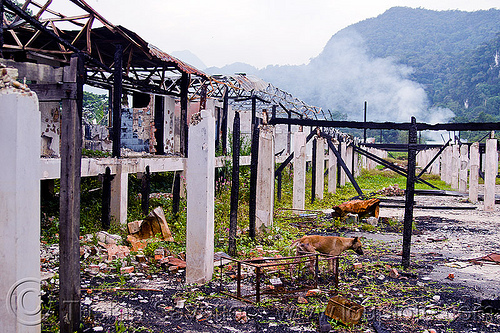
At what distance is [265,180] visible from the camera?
32.3 feet

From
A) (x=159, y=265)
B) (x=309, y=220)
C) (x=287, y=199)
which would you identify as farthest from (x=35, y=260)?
(x=287, y=199)

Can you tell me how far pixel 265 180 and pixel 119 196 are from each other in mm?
3397

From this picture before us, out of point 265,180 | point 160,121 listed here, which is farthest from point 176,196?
point 160,121

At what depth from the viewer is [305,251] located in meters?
6.54

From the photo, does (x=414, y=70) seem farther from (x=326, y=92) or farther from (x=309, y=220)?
(x=309, y=220)

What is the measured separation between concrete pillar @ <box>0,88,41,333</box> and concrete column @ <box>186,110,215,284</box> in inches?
104

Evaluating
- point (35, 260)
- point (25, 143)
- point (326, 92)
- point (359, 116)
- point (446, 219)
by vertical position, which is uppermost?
point (326, 92)

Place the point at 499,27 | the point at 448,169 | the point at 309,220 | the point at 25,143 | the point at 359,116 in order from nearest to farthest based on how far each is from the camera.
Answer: the point at 25,143, the point at 309,220, the point at 448,169, the point at 359,116, the point at 499,27

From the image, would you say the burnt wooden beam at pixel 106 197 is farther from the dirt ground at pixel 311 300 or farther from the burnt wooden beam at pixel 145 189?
the dirt ground at pixel 311 300

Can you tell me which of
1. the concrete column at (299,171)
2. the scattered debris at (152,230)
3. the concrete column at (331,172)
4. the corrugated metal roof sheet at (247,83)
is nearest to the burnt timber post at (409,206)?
the scattered debris at (152,230)

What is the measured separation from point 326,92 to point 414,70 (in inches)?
1425

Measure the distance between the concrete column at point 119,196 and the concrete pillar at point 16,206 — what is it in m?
5.90

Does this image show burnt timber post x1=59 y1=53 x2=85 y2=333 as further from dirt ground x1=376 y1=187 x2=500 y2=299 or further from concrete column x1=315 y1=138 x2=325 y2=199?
concrete column x1=315 y1=138 x2=325 y2=199

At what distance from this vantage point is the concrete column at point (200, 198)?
5973mm
